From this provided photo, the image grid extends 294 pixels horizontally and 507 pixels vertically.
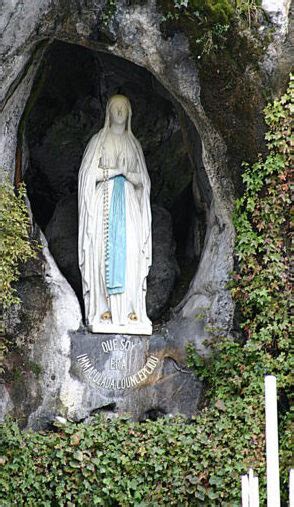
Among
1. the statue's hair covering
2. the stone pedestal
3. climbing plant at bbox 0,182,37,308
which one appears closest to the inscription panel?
the stone pedestal

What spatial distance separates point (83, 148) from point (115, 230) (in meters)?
1.64

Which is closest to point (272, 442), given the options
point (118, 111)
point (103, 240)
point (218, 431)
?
point (218, 431)

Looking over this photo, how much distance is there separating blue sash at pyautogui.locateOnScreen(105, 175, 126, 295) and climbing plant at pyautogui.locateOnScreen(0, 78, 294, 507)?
2.71 feet

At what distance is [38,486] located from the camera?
7219 mm

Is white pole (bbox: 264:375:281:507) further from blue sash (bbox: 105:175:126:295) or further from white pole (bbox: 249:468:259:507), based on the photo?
blue sash (bbox: 105:175:126:295)

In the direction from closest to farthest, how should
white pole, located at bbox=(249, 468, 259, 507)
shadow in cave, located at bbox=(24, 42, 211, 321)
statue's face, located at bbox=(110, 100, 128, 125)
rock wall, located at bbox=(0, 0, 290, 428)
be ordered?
white pole, located at bbox=(249, 468, 259, 507)
rock wall, located at bbox=(0, 0, 290, 428)
statue's face, located at bbox=(110, 100, 128, 125)
shadow in cave, located at bbox=(24, 42, 211, 321)

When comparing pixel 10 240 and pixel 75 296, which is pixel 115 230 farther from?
pixel 10 240

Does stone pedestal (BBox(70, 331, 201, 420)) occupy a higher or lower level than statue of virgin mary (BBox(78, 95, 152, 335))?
lower

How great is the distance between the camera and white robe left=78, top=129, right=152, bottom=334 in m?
7.96

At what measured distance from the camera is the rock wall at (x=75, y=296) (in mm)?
7621

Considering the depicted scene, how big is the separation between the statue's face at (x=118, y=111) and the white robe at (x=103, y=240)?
0.11 metres

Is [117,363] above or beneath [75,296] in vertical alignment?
beneath

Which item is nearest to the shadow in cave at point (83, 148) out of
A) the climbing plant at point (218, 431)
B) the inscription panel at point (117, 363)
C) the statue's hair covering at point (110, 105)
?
the statue's hair covering at point (110, 105)

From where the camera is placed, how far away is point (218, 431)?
24.5 feet
